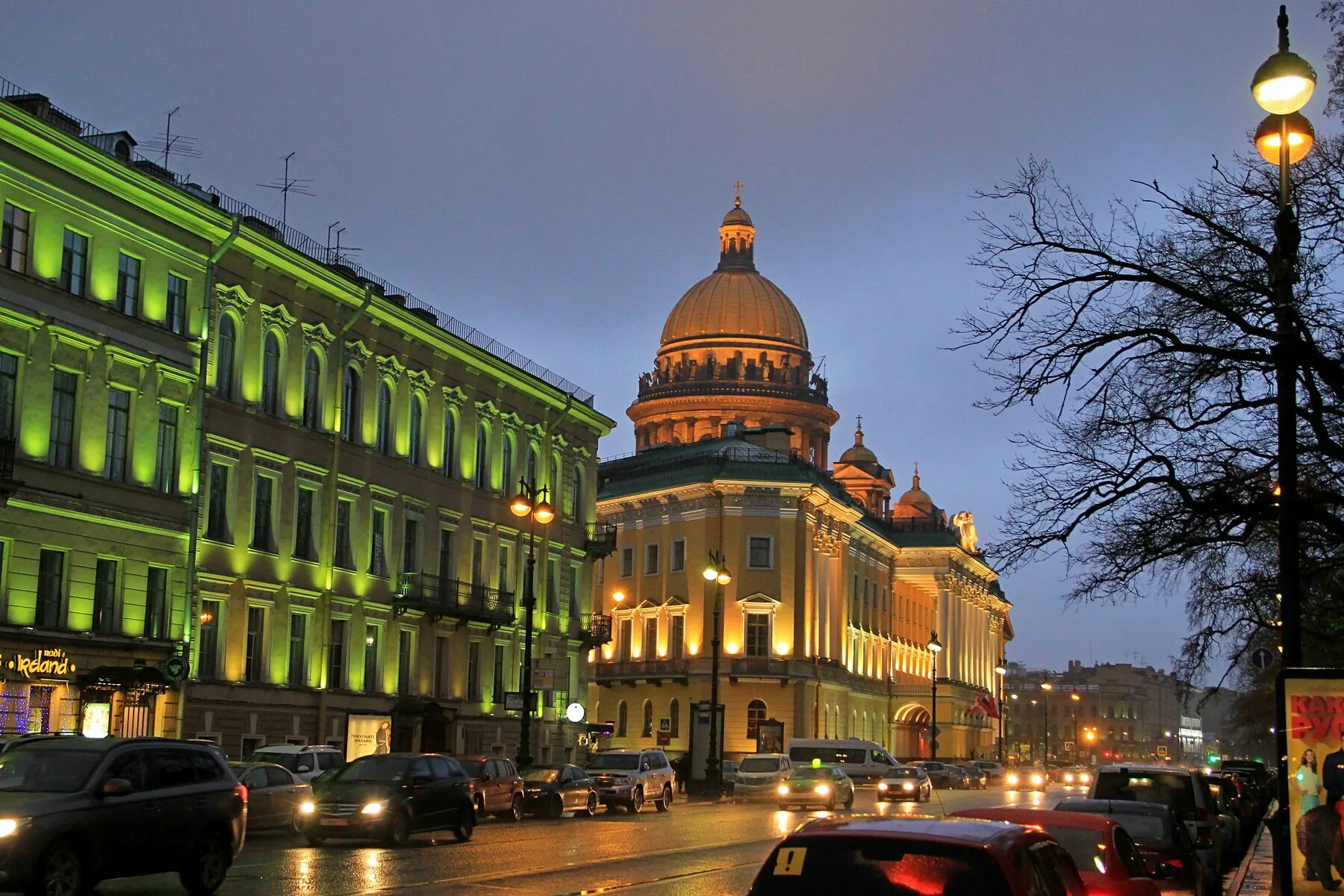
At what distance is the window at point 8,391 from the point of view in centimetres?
3662

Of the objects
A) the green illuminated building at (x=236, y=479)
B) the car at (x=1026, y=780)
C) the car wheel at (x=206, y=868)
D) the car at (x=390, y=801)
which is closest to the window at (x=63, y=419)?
the green illuminated building at (x=236, y=479)

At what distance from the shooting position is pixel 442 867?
77.4ft

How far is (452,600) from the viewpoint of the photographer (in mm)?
54969

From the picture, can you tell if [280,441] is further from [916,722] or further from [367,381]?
[916,722]

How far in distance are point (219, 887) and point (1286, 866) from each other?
11720mm

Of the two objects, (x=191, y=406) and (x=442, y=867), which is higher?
(x=191, y=406)

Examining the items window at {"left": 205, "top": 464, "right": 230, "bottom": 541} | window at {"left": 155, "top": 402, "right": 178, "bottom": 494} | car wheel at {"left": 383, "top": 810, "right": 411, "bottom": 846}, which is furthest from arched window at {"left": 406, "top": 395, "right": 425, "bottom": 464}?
car wheel at {"left": 383, "top": 810, "right": 411, "bottom": 846}

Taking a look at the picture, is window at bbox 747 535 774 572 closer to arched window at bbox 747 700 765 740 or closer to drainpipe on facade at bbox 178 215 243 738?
arched window at bbox 747 700 765 740

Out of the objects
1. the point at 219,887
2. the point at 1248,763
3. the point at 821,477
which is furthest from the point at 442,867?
the point at 821,477

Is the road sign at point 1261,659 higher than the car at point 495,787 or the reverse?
higher

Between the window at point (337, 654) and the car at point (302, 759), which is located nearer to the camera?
the car at point (302, 759)

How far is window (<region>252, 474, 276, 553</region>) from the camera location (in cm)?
4600

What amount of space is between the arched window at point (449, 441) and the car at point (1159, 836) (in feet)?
131

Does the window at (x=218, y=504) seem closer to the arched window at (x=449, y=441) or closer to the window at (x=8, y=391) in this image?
the window at (x=8, y=391)
